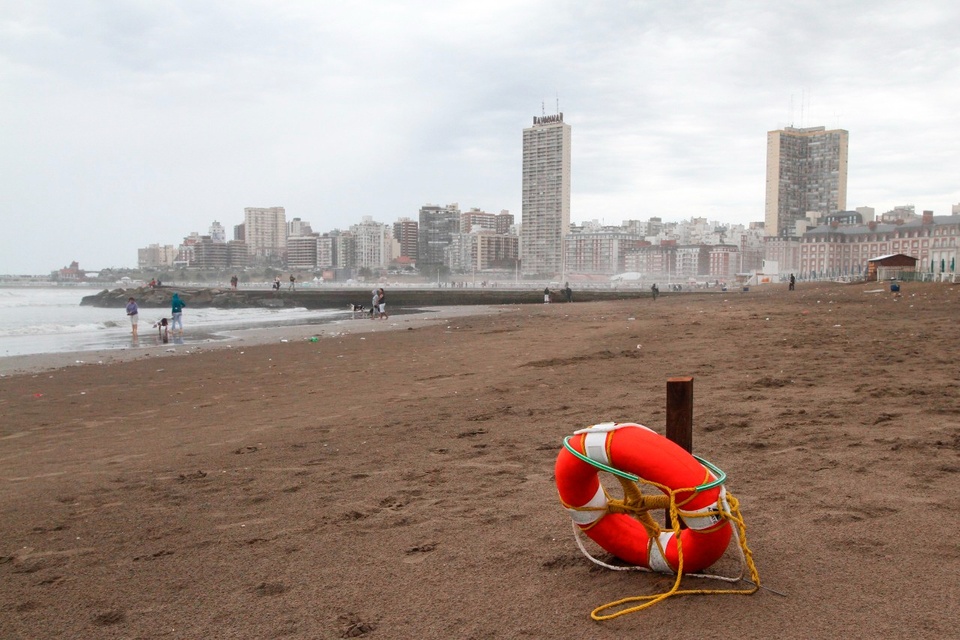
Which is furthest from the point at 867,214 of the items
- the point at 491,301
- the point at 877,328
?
the point at 877,328

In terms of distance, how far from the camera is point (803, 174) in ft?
518

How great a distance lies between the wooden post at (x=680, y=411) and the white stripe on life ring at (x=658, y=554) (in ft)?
0.62

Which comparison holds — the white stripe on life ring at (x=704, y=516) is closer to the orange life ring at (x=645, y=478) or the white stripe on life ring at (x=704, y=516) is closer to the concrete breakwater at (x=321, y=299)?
the orange life ring at (x=645, y=478)

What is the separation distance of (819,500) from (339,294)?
62.3 m

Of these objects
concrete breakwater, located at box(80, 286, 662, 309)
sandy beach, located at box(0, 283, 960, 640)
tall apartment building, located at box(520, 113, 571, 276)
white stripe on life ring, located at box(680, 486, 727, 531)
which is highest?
tall apartment building, located at box(520, 113, 571, 276)

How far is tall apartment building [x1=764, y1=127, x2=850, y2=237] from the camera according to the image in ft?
506

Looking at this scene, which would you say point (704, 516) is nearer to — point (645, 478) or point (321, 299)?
point (645, 478)

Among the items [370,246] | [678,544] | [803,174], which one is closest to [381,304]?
[678,544]

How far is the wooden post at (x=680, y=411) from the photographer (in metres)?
3.59

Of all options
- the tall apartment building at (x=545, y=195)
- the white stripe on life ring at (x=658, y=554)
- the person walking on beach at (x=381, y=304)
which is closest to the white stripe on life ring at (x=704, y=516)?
the white stripe on life ring at (x=658, y=554)

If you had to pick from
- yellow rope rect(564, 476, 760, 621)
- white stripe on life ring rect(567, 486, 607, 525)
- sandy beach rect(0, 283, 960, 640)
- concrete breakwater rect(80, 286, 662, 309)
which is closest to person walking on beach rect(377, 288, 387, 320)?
sandy beach rect(0, 283, 960, 640)

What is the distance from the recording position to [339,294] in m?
64.3

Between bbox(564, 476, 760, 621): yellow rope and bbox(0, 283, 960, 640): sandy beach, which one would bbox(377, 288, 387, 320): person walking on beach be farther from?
bbox(564, 476, 760, 621): yellow rope

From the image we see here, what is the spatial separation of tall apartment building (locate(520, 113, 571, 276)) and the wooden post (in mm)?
155267
